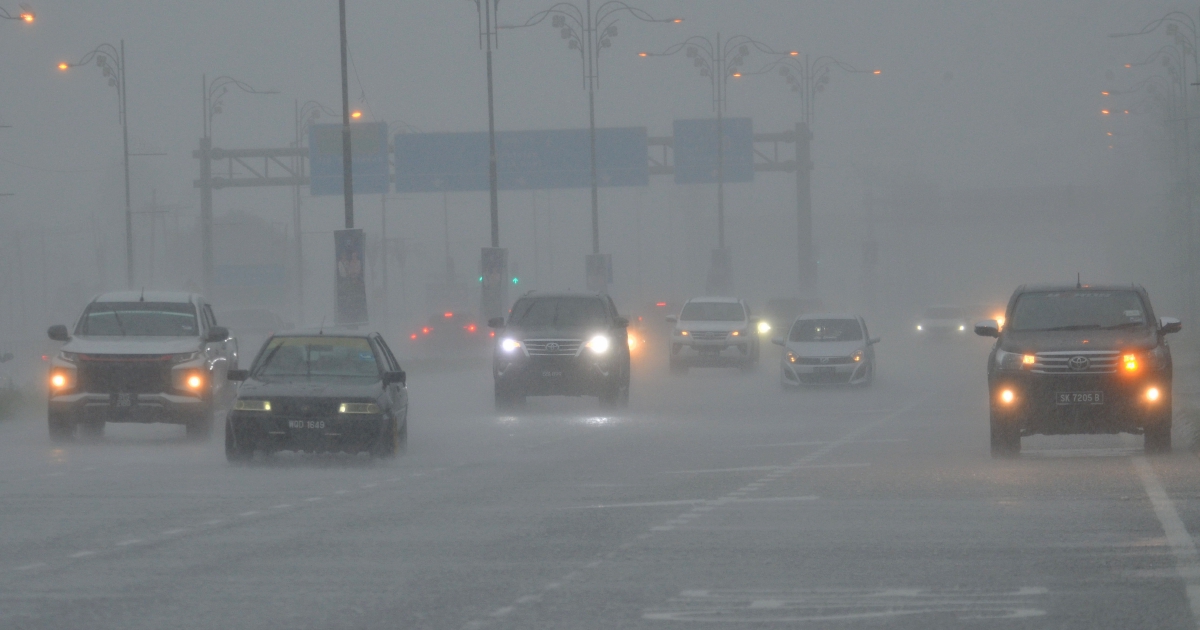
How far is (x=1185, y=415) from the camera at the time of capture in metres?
25.4

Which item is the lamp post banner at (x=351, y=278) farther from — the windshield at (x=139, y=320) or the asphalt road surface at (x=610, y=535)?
the asphalt road surface at (x=610, y=535)

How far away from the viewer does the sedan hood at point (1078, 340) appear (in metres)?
19.0

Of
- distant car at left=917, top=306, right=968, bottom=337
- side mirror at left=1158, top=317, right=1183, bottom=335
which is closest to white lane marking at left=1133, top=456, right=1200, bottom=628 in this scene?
side mirror at left=1158, top=317, right=1183, bottom=335

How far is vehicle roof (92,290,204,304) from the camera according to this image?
24391 mm

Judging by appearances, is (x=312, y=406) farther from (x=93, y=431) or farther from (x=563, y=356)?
(x=563, y=356)

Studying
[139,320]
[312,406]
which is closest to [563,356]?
[139,320]

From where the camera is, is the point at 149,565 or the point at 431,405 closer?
the point at 149,565

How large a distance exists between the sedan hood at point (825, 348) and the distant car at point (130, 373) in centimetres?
1541

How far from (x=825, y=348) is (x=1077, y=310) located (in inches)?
659

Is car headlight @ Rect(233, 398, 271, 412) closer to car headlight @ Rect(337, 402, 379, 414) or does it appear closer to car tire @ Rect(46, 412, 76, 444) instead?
car headlight @ Rect(337, 402, 379, 414)

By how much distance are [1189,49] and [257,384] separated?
46407mm

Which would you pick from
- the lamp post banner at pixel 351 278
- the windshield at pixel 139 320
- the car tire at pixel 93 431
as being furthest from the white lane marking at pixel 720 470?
the lamp post banner at pixel 351 278

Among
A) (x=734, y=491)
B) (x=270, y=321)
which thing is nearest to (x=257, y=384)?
(x=734, y=491)

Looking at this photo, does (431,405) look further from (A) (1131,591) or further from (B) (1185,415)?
(A) (1131,591)
